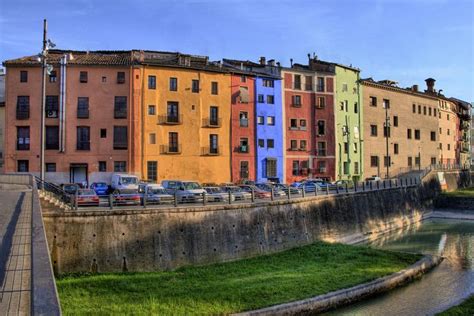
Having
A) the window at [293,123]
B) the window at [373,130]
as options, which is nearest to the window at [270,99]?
the window at [293,123]

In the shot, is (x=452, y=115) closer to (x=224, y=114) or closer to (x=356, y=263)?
(x=224, y=114)

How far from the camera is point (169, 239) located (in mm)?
22156

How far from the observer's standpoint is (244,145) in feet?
165

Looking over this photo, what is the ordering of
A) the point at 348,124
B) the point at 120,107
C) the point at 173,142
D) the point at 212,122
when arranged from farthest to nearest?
1. the point at 348,124
2. the point at 212,122
3. the point at 173,142
4. the point at 120,107

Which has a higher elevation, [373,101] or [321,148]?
[373,101]

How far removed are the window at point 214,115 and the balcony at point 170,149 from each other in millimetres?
4595

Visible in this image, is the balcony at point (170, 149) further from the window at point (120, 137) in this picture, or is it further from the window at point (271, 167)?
the window at point (271, 167)

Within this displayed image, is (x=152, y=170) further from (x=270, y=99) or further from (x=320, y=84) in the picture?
(x=320, y=84)

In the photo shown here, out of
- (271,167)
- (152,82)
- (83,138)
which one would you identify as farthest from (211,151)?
(83,138)

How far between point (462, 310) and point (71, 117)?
121ft

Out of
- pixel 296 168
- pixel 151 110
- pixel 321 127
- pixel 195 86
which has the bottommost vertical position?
pixel 296 168

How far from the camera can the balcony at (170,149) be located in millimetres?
45219

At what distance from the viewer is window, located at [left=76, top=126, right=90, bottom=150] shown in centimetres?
4297

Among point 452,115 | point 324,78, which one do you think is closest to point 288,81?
point 324,78
